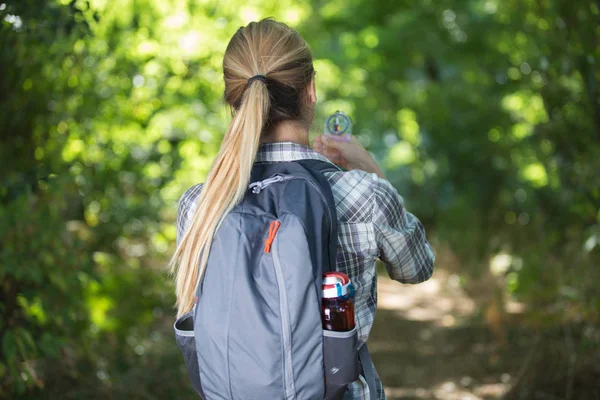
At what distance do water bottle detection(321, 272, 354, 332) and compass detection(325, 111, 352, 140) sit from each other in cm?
62

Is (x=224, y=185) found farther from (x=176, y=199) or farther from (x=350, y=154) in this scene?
(x=176, y=199)

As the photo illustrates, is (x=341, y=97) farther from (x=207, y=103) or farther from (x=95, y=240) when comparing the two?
(x=95, y=240)

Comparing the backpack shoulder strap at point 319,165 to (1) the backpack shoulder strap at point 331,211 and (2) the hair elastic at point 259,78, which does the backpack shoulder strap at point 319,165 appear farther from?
(2) the hair elastic at point 259,78

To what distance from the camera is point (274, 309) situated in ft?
5.49

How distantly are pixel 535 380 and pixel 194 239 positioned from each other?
3.46 metres

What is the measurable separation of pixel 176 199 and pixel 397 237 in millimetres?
3790

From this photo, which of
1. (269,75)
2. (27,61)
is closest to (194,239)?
(269,75)

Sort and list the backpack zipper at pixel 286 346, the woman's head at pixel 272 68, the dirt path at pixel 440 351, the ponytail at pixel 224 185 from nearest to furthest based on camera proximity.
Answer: the backpack zipper at pixel 286 346
the ponytail at pixel 224 185
the woman's head at pixel 272 68
the dirt path at pixel 440 351

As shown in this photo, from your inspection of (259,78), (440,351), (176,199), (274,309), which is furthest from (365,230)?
(440,351)

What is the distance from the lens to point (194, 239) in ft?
5.92

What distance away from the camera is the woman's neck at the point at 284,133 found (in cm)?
194

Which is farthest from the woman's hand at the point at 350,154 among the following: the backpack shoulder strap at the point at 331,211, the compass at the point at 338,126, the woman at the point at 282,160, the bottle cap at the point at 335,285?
the bottle cap at the point at 335,285

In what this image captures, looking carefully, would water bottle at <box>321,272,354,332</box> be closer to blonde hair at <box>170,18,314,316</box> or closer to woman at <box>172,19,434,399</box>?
woman at <box>172,19,434,399</box>

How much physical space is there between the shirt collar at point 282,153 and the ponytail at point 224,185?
0.25 feet
